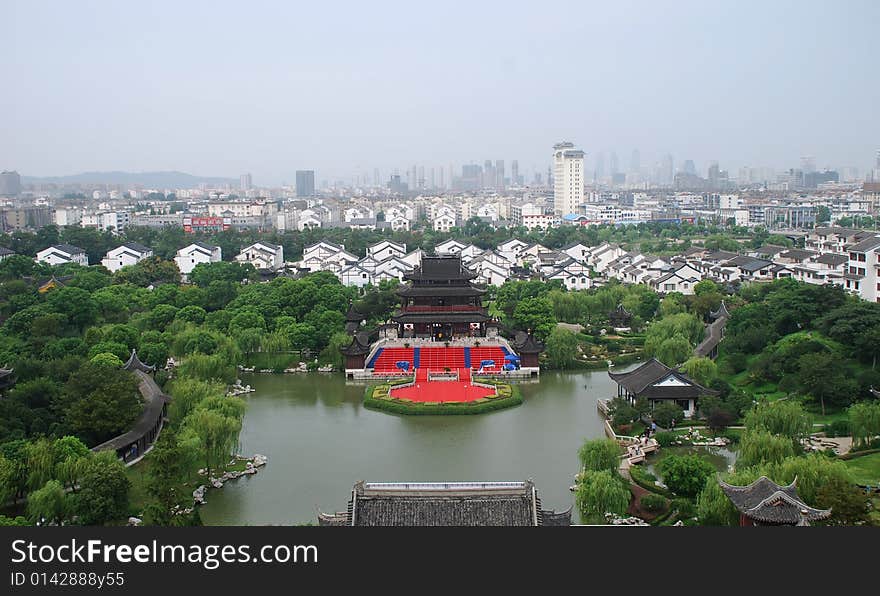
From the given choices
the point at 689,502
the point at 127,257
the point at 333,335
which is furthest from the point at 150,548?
the point at 127,257

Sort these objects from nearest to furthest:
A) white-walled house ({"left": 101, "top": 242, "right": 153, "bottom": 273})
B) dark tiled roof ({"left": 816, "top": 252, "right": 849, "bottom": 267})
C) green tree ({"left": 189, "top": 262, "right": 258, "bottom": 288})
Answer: dark tiled roof ({"left": 816, "top": 252, "right": 849, "bottom": 267}), green tree ({"left": 189, "top": 262, "right": 258, "bottom": 288}), white-walled house ({"left": 101, "top": 242, "right": 153, "bottom": 273})

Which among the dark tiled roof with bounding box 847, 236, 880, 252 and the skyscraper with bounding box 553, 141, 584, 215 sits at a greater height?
the skyscraper with bounding box 553, 141, 584, 215

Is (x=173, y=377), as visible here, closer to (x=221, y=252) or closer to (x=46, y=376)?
(x=46, y=376)

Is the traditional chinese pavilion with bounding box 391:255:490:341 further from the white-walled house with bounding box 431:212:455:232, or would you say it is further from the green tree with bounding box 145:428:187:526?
the white-walled house with bounding box 431:212:455:232

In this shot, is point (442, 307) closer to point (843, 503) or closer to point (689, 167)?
point (843, 503)

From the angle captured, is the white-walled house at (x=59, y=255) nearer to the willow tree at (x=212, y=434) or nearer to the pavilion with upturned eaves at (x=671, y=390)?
the willow tree at (x=212, y=434)

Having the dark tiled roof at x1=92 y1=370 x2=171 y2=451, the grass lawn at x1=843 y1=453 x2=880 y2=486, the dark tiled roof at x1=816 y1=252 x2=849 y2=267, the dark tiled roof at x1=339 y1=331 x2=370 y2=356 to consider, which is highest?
the dark tiled roof at x1=816 y1=252 x2=849 y2=267

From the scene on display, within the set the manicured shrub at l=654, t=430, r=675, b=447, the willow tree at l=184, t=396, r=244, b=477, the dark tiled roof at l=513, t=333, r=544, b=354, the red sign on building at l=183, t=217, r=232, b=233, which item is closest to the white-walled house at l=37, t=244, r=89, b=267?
the red sign on building at l=183, t=217, r=232, b=233
